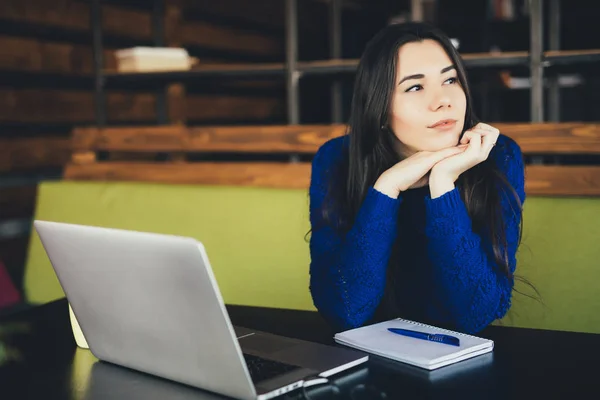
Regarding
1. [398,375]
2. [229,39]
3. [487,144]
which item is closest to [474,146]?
[487,144]

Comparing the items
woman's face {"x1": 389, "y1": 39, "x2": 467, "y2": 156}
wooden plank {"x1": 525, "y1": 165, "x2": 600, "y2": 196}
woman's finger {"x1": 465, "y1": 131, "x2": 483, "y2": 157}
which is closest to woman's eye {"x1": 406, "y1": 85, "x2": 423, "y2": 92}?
woman's face {"x1": 389, "y1": 39, "x2": 467, "y2": 156}

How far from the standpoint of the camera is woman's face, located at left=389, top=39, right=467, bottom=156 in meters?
1.50

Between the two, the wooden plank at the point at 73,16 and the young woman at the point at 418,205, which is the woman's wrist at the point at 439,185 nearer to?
the young woman at the point at 418,205

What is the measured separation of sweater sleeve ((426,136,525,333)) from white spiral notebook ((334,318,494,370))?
0.19 metres

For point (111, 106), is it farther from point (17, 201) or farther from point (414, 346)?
point (414, 346)

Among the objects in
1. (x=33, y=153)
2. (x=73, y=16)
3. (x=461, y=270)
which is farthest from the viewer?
(x=73, y=16)

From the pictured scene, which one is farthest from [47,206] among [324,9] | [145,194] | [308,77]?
[324,9]

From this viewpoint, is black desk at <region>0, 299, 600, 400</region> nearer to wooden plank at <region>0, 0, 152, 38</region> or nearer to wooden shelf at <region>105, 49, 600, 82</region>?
wooden shelf at <region>105, 49, 600, 82</region>

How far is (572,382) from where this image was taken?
1035 mm

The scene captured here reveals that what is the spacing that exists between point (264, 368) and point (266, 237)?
3.71 ft

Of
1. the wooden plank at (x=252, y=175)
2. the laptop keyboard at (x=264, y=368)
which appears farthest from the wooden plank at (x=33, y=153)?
the laptop keyboard at (x=264, y=368)

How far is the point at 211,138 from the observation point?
265 cm

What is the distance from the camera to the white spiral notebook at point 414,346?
1.12 m

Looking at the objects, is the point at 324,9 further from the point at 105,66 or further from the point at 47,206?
the point at 47,206
